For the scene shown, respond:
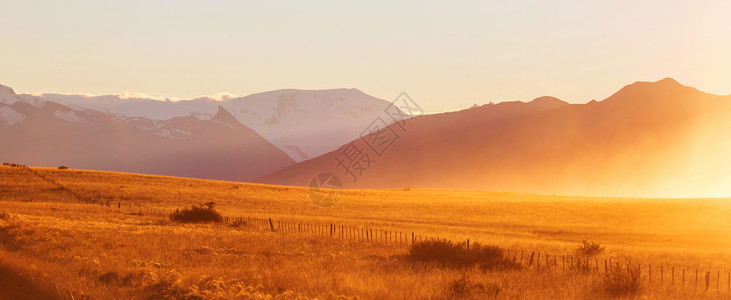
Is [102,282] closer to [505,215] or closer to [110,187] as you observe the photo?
[505,215]

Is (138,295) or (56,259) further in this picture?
(56,259)

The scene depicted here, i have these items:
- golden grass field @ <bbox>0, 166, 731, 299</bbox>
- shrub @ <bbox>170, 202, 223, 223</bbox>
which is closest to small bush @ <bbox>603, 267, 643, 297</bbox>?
golden grass field @ <bbox>0, 166, 731, 299</bbox>

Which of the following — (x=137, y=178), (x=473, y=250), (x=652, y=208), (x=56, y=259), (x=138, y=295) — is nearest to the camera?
(x=138, y=295)

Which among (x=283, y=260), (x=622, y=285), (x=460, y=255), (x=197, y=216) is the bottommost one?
(x=197, y=216)

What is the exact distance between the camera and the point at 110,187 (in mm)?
69562

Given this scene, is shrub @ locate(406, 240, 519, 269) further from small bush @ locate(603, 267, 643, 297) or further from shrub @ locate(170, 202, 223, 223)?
shrub @ locate(170, 202, 223, 223)

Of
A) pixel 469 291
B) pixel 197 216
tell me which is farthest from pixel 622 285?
pixel 197 216

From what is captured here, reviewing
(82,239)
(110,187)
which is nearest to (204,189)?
(110,187)

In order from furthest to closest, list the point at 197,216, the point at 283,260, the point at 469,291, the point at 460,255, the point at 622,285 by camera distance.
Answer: the point at 197,216 < the point at 460,255 < the point at 283,260 < the point at 622,285 < the point at 469,291

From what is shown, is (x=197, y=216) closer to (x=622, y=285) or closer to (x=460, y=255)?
(x=460, y=255)

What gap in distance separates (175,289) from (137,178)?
7307 cm

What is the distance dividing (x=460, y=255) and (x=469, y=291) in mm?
6582

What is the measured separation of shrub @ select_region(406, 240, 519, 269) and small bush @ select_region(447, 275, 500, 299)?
5283 millimetres

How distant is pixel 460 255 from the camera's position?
2111 centimetres
